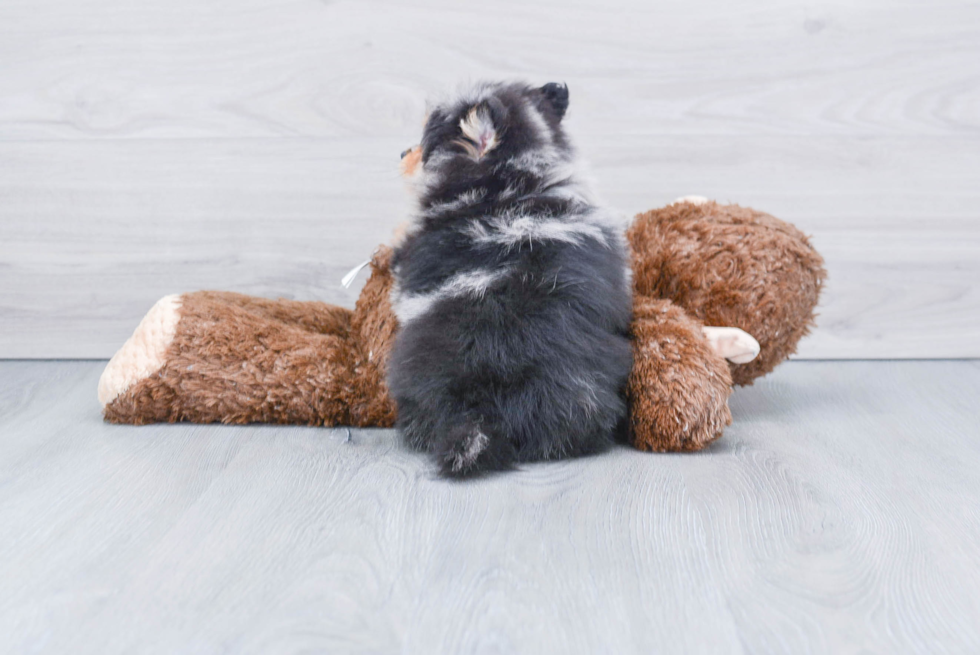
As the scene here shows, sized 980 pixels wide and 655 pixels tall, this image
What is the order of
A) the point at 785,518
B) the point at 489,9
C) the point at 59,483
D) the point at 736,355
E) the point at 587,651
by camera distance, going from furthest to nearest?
the point at 489,9 → the point at 736,355 → the point at 59,483 → the point at 785,518 → the point at 587,651

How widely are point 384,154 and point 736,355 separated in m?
0.84

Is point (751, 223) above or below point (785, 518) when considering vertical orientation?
above

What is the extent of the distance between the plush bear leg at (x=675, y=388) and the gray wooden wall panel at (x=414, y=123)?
0.62 meters

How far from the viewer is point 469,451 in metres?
0.92

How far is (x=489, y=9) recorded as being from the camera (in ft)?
5.06

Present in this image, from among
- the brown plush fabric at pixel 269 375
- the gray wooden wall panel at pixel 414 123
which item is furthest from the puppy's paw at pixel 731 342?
the gray wooden wall panel at pixel 414 123

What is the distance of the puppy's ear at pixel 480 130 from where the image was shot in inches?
39.1

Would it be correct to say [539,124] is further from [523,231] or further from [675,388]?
[675,388]

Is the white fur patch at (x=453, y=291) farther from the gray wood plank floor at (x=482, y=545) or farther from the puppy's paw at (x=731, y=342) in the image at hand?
the puppy's paw at (x=731, y=342)

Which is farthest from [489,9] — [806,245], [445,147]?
[806,245]

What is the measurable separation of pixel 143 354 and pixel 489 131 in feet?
2.01

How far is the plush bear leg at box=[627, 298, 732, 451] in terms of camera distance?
100cm

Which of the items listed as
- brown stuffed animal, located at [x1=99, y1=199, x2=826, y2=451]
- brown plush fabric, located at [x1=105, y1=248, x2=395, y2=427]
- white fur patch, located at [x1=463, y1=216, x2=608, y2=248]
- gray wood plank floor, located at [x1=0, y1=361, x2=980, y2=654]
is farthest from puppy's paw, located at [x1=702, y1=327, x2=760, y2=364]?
brown plush fabric, located at [x1=105, y1=248, x2=395, y2=427]

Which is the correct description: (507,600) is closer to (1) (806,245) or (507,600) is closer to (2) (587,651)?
(2) (587,651)
